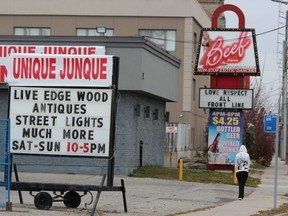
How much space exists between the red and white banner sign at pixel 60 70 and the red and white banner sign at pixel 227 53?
16819 millimetres

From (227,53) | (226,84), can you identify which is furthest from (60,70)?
(226,84)

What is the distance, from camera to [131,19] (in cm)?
5334

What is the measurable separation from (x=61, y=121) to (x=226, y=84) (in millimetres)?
17797

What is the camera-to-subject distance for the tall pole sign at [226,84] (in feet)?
106

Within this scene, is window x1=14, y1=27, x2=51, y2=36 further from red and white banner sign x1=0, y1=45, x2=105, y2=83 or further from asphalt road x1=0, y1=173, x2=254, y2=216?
asphalt road x1=0, y1=173, x2=254, y2=216

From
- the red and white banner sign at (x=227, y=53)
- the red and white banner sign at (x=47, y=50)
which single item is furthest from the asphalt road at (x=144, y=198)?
the red and white banner sign at (x=227, y=53)

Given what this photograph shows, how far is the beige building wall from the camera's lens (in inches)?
2046

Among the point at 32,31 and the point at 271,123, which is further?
the point at 32,31

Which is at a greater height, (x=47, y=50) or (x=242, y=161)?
(x=47, y=50)

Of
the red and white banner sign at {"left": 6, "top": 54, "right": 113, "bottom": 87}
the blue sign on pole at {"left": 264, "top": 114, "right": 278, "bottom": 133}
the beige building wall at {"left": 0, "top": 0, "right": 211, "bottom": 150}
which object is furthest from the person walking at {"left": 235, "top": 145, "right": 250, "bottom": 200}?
the beige building wall at {"left": 0, "top": 0, "right": 211, "bottom": 150}

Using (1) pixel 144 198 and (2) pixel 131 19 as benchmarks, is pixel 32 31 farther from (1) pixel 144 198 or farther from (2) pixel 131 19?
(1) pixel 144 198

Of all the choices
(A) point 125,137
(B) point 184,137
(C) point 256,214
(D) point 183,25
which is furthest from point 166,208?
(D) point 183,25

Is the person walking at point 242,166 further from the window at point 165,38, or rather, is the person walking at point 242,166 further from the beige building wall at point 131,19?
the window at point 165,38

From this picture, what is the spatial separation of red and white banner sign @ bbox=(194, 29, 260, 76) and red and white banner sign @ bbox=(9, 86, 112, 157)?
16981 millimetres
